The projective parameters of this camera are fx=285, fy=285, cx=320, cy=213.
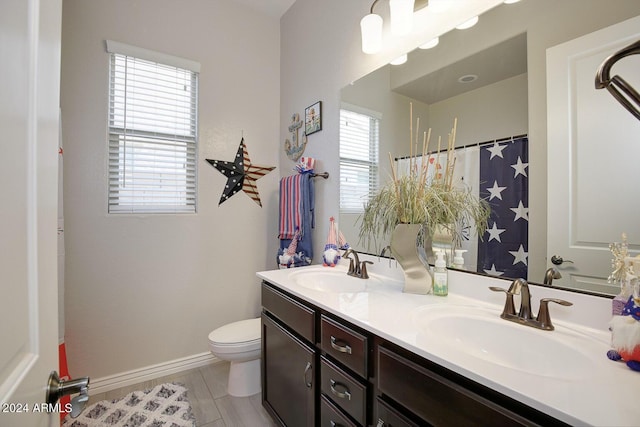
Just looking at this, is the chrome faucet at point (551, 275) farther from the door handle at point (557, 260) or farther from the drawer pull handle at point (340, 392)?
the drawer pull handle at point (340, 392)

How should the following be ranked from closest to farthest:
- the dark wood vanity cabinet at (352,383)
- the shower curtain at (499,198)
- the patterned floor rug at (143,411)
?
the dark wood vanity cabinet at (352,383)
the shower curtain at (499,198)
the patterned floor rug at (143,411)

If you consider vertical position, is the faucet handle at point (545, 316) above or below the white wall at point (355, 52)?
below

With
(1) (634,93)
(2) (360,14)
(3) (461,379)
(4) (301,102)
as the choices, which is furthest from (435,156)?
(4) (301,102)

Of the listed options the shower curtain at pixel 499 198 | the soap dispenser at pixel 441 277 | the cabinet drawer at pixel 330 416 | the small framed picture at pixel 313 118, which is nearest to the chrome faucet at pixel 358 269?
the soap dispenser at pixel 441 277

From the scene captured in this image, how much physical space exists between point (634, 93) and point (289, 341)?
146 centimetres

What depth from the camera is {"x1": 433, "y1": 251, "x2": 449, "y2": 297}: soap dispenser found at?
3.93 feet

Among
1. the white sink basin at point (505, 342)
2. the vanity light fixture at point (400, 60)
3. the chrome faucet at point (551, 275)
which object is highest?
the vanity light fixture at point (400, 60)

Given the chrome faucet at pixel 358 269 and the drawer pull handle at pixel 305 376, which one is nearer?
the drawer pull handle at pixel 305 376

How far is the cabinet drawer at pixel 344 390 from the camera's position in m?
0.93

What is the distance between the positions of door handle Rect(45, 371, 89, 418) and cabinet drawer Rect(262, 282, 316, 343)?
756 mm

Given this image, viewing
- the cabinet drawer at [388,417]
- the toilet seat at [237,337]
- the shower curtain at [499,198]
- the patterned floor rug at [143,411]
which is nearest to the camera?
the cabinet drawer at [388,417]

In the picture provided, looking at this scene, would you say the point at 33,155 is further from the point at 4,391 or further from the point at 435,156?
the point at 435,156

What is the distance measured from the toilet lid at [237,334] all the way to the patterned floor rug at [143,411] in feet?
1.41

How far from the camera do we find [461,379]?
2.22 feet
